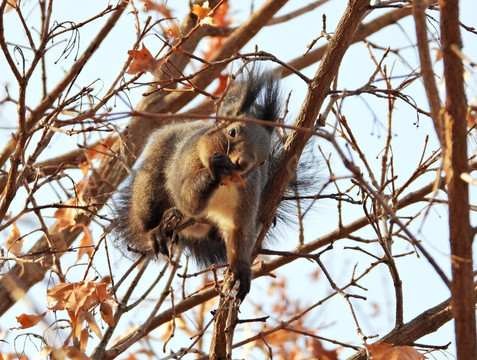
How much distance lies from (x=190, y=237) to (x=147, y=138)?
817 millimetres

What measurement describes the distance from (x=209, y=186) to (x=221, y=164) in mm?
295

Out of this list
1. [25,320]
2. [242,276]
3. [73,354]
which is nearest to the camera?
[73,354]

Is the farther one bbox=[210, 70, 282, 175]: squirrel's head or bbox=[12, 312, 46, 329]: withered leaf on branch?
bbox=[210, 70, 282, 175]: squirrel's head

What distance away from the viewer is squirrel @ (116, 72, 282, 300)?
3.53 metres

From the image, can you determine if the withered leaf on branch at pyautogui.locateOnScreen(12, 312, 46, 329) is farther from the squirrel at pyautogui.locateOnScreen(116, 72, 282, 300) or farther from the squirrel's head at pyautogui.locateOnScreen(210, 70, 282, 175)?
the squirrel's head at pyautogui.locateOnScreen(210, 70, 282, 175)

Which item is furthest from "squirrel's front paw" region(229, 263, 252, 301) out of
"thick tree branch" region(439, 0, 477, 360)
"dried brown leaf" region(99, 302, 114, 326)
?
"thick tree branch" region(439, 0, 477, 360)

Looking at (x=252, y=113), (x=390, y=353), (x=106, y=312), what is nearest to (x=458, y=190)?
(x=390, y=353)

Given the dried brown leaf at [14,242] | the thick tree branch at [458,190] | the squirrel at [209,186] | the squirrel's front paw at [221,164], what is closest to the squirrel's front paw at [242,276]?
the squirrel at [209,186]

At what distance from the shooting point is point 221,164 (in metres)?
3.38

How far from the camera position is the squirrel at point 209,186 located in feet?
11.6

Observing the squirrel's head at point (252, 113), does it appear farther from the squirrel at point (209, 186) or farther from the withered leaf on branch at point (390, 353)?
the withered leaf on branch at point (390, 353)

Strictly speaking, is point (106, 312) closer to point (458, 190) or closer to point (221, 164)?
point (221, 164)

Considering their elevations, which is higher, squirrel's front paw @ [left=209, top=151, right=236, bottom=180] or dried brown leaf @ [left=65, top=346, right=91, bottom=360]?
squirrel's front paw @ [left=209, top=151, right=236, bottom=180]

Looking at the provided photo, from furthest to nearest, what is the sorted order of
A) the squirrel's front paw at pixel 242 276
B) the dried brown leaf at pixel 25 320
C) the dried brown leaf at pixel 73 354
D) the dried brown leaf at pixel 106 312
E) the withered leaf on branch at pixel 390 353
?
the squirrel's front paw at pixel 242 276 < the dried brown leaf at pixel 106 312 < the dried brown leaf at pixel 25 320 < the dried brown leaf at pixel 73 354 < the withered leaf on branch at pixel 390 353
